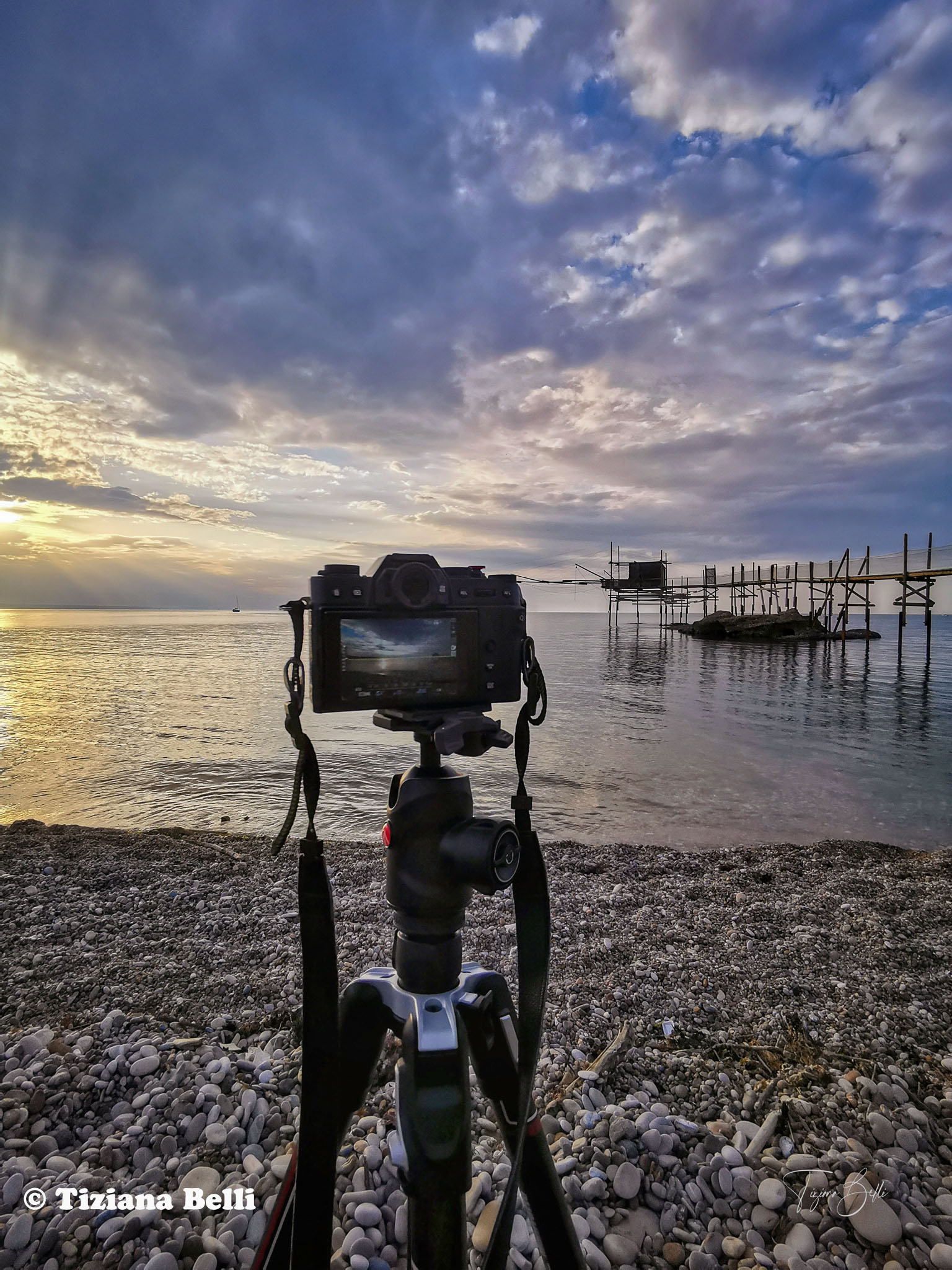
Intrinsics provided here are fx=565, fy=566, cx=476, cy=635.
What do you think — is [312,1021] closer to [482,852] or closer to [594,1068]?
[482,852]

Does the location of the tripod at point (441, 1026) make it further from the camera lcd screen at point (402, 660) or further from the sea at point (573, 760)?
the sea at point (573, 760)

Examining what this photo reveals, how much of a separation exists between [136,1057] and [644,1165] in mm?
1803

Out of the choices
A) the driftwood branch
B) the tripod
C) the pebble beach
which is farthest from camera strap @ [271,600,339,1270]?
the driftwood branch

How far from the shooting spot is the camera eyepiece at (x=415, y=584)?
1.18m

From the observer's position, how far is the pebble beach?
4.95ft

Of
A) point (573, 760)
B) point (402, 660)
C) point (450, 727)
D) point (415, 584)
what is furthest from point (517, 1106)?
point (573, 760)

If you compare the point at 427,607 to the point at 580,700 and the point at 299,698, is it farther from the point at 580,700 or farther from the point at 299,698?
the point at 580,700

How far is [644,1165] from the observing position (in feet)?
5.58

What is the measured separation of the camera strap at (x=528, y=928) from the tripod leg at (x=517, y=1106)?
0.05 m

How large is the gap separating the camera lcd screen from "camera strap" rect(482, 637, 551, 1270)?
0.15m

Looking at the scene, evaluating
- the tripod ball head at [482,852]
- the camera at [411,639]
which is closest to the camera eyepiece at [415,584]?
the camera at [411,639]

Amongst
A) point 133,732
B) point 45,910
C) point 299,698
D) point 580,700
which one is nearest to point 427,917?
point 299,698

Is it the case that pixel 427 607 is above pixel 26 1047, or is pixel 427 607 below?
above

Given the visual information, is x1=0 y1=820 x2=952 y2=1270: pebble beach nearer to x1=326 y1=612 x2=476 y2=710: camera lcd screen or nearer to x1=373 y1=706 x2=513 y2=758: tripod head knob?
x1=373 y1=706 x2=513 y2=758: tripod head knob
